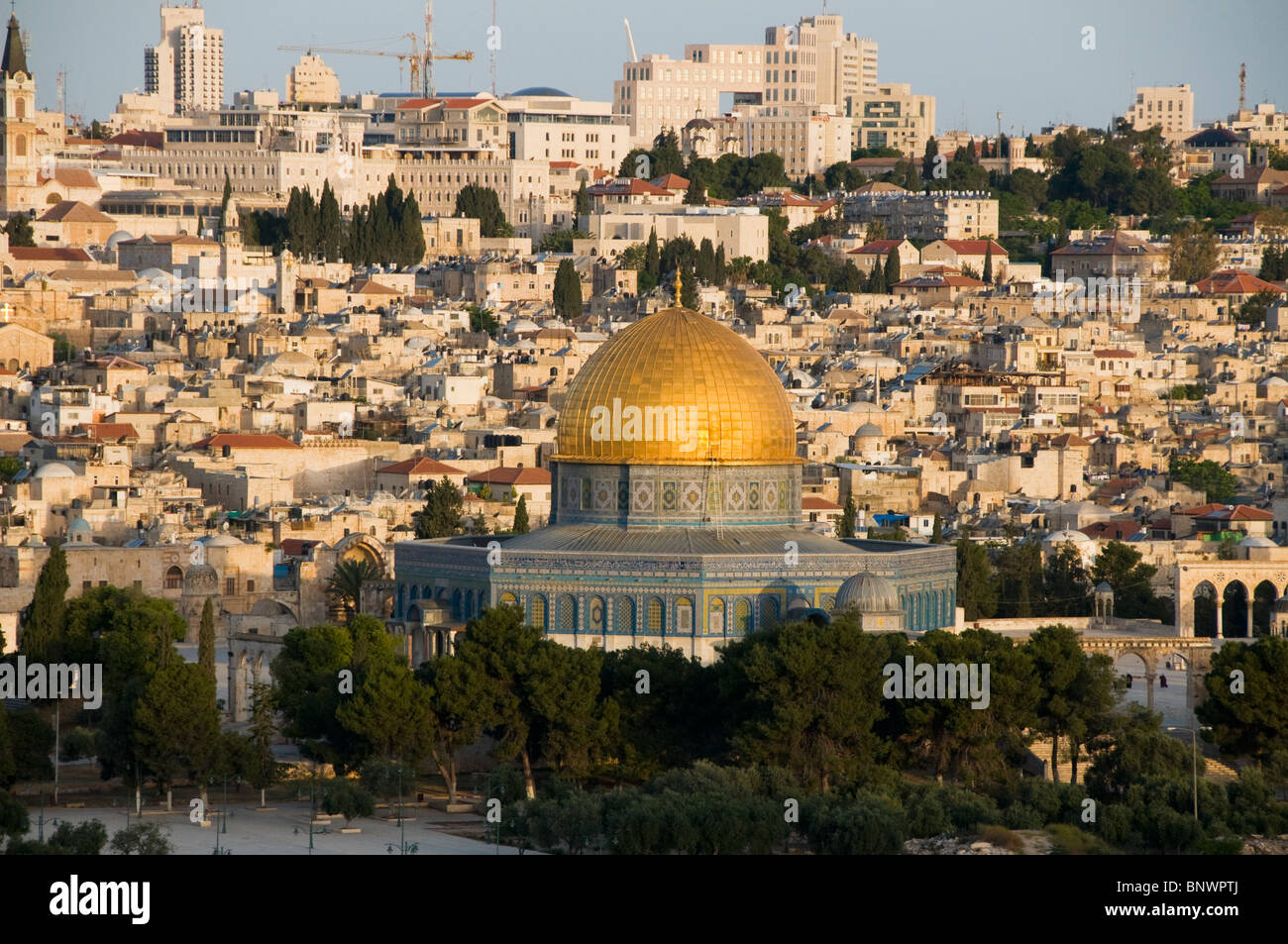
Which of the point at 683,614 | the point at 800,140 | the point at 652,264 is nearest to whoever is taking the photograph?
the point at 683,614

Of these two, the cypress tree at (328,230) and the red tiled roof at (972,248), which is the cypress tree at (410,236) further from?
the red tiled roof at (972,248)

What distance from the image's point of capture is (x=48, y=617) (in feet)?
132

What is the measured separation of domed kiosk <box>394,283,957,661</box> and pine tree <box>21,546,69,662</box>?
4202 millimetres

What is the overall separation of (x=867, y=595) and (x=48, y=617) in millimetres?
10288

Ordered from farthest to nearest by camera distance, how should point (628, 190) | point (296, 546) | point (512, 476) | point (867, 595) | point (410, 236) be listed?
point (628, 190) < point (410, 236) < point (512, 476) < point (296, 546) < point (867, 595)

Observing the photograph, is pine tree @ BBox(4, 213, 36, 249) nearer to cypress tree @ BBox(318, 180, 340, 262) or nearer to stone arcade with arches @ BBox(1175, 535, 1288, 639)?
cypress tree @ BBox(318, 180, 340, 262)

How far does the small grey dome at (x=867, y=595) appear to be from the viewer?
37.2m

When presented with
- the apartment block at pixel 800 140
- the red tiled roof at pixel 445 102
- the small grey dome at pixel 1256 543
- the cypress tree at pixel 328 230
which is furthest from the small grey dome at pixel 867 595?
the apartment block at pixel 800 140

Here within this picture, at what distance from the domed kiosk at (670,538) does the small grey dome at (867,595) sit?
0.21 feet

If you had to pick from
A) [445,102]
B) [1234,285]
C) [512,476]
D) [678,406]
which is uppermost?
[445,102]

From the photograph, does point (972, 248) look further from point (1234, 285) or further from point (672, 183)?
point (672, 183)

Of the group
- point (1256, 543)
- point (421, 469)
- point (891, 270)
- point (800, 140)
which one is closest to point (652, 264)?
point (891, 270)

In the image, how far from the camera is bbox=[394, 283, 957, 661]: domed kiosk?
37812 millimetres

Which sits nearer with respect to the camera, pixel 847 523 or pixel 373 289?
pixel 847 523
